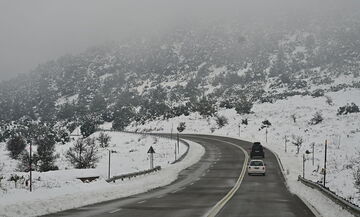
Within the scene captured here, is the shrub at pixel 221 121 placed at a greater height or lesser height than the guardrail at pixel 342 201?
greater

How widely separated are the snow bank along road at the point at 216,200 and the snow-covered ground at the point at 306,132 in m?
1.28

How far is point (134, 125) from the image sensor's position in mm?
145250

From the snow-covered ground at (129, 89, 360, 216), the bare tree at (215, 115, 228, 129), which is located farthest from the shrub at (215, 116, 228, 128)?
the snow-covered ground at (129, 89, 360, 216)

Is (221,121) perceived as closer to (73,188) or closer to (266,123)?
(266,123)

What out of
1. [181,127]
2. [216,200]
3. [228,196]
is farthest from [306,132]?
[216,200]

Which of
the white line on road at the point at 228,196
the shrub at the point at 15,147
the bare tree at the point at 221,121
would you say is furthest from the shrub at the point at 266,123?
the shrub at the point at 15,147

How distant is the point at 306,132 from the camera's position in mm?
78438

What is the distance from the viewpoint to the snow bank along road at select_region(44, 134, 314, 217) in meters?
17.7

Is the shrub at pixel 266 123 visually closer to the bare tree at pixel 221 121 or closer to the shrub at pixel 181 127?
the bare tree at pixel 221 121

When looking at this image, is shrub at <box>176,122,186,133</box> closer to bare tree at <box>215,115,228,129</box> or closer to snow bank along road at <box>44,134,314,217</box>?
bare tree at <box>215,115,228,129</box>

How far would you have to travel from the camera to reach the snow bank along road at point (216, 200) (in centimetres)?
1769

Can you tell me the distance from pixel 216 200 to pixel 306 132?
192 feet

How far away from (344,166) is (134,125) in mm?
107689

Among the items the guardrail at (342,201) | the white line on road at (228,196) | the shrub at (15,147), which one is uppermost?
the guardrail at (342,201)
